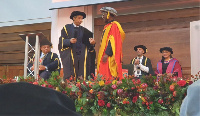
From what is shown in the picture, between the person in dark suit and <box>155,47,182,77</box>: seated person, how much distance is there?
1.66 m

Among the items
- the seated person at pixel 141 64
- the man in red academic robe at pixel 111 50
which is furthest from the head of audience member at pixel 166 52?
the man in red academic robe at pixel 111 50

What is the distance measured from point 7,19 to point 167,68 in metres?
4.59

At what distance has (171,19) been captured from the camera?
6.76m

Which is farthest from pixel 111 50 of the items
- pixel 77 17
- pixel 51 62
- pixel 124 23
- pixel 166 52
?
pixel 124 23

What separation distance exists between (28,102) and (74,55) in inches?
177

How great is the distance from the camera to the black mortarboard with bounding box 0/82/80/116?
0.53 m

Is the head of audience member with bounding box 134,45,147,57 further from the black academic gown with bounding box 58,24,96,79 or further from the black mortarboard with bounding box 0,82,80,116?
the black mortarboard with bounding box 0,82,80,116

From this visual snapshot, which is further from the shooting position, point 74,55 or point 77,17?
point 77,17

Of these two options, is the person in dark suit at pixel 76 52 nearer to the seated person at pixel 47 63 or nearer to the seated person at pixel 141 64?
the seated person at pixel 47 63

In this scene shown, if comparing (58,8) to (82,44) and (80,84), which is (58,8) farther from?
(80,84)

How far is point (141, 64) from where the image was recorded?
→ 6.11 m

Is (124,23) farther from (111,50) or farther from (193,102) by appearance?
(193,102)

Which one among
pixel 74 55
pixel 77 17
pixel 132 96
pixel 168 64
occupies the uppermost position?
pixel 77 17

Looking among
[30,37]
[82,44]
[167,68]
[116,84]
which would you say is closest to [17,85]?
[116,84]
